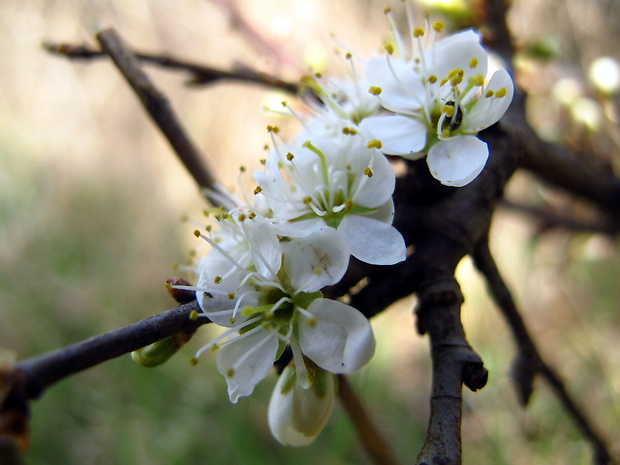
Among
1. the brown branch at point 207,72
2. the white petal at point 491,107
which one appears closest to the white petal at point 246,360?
the white petal at point 491,107

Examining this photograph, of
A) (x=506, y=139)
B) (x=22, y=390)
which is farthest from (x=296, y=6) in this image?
(x=22, y=390)

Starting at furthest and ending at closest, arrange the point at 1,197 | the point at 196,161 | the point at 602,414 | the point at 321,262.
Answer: the point at 1,197 < the point at 602,414 < the point at 196,161 < the point at 321,262

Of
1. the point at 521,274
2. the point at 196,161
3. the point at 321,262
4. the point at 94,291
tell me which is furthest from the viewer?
the point at 94,291

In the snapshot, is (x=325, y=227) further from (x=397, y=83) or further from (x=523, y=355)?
(x=523, y=355)

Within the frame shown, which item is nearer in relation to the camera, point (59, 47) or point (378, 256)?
point (378, 256)

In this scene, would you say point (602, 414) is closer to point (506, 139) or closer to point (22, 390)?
point (506, 139)
